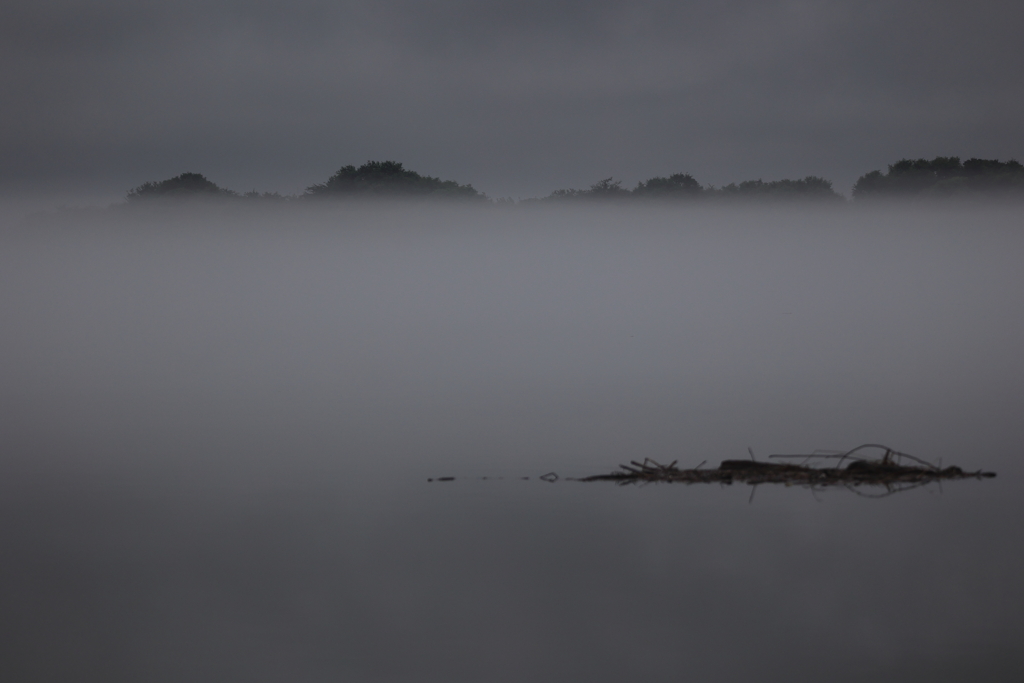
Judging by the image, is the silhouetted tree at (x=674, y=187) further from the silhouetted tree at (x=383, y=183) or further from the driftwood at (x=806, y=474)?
the driftwood at (x=806, y=474)

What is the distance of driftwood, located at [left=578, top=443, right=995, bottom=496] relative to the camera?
15242 millimetres

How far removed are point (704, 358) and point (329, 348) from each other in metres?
17.0

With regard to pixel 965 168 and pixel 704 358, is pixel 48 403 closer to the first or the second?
pixel 704 358

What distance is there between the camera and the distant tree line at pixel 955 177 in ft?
351

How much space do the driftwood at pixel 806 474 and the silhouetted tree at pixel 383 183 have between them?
337ft

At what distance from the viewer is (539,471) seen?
16.3m

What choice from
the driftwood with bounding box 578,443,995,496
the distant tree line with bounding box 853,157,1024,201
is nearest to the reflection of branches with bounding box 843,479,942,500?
the driftwood with bounding box 578,443,995,496

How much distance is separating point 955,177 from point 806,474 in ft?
331

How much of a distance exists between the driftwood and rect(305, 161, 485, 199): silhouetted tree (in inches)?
4049

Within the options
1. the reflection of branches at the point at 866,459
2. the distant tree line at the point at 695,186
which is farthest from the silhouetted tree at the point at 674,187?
the reflection of branches at the point at 866,459

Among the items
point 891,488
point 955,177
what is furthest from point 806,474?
point 955,177

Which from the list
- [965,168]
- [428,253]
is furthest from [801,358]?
[428,253]

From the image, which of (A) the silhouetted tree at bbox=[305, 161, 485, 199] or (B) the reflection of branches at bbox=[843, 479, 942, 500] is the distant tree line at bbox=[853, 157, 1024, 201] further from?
(B) the reflection of branches at bbox=[843, 479, 942, 500]

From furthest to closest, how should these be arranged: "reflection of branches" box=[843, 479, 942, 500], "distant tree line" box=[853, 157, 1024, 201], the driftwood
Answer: "distant tree line" box=[853, 157, 1024, 201] < the driftwood < "reflection of branches" box=[843, 479, 942, 500]
